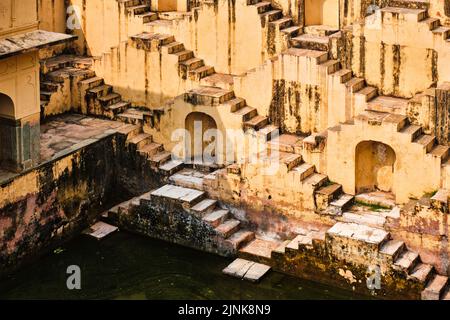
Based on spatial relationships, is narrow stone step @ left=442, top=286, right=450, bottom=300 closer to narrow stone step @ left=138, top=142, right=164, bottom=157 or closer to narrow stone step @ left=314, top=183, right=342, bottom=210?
narrow stone step @ left=314, top=183, right=342, bottom=210

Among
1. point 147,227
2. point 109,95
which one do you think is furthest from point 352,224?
point 109,95

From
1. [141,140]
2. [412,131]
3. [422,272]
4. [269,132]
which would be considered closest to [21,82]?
[141,140]

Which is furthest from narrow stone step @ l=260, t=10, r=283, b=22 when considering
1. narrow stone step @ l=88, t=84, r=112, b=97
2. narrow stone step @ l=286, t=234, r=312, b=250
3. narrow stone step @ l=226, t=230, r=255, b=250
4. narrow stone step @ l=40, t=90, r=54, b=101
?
narrow stone step @ l=40, t=90, r=54, b=101

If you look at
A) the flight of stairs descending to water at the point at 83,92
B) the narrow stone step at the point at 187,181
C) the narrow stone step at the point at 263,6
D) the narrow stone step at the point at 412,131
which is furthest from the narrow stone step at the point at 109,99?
the narrow stone step at the point at 412,131

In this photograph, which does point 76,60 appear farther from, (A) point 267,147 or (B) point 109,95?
(A) point 267,147

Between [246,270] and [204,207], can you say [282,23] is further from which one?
[246,270]
